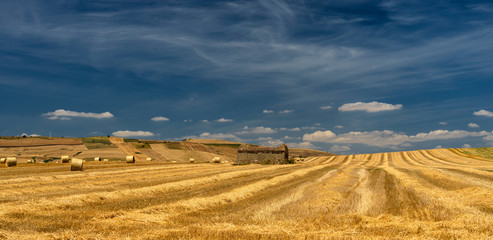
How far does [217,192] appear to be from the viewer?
54.9 ft

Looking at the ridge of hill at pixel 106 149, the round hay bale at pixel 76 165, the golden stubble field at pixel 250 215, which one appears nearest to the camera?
the golden stubble field at pixel 250 215

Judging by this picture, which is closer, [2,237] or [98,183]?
[2,237]

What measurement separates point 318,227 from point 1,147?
3917 inches

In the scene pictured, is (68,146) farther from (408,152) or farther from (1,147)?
(408,152)

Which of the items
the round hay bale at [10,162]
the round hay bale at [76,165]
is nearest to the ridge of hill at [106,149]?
the round hay bale at [10,162]

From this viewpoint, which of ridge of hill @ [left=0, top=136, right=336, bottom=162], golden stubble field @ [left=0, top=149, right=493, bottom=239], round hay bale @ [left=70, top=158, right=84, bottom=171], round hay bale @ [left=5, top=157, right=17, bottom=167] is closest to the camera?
golden stubble field @ [left=0, top=149, right=493, bottom=239]

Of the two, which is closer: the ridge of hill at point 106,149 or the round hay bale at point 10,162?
the round hay bale at point 10,162

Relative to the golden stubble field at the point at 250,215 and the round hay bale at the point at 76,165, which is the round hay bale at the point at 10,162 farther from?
the golden stubble field at the point at 250,215

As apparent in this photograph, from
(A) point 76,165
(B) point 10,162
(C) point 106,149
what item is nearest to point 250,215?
(A) point 76,165

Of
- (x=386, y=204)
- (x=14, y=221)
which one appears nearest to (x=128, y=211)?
(x=14, y=221)

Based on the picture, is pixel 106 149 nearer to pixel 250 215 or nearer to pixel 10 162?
pixel 10 162

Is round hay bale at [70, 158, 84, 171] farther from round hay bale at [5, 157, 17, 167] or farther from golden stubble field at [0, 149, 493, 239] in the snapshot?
golden stubble field at [0, 149, 493, 239]

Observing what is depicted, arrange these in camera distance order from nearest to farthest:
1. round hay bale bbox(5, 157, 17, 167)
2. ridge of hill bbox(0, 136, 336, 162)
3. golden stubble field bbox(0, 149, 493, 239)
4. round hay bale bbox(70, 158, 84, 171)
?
golden stubble field bbox(0, 149, 493, 239)
round hay bale bbox(70, 158, 84, 171)
round hay bale bbox(5, 157, 17, 167)
ridge of hill bbox(0, 136, 336, 162)

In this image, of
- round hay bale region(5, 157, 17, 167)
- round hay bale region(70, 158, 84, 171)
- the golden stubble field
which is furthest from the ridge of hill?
the golden stubble field
